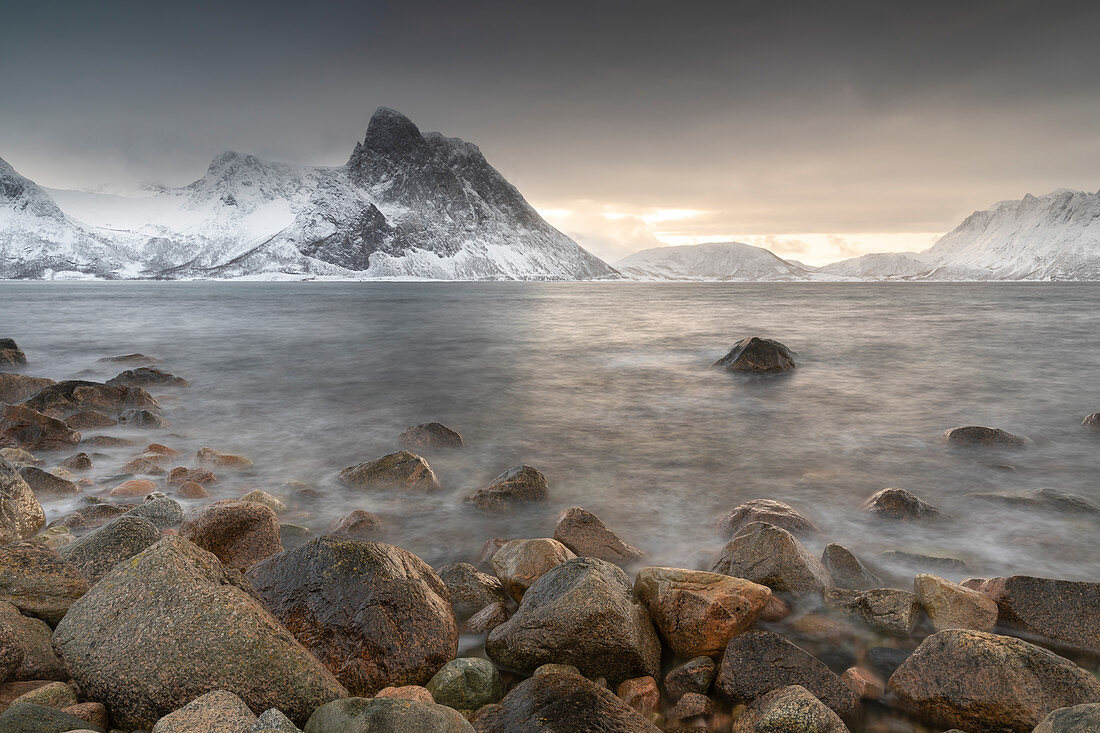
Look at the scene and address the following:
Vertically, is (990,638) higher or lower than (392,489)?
higher

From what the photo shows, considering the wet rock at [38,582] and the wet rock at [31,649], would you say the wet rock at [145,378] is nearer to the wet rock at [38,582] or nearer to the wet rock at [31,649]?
the wet rock at [38,582]

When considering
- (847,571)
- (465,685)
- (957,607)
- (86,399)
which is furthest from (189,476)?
(957,607)

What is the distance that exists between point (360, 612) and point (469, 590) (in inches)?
55.6

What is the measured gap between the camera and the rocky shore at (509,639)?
3.24 metres

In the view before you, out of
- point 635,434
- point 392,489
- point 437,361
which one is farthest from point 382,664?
point 437,361

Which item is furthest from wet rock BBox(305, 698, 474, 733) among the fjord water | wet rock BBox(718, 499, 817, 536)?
wet rock BBox(718, 499, 817, 536)

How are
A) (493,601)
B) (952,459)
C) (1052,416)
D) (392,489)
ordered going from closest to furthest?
(493,601) < (392,489) < (952,459) < (1052,416)

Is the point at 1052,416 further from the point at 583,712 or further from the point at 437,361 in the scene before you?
the point at 437,361

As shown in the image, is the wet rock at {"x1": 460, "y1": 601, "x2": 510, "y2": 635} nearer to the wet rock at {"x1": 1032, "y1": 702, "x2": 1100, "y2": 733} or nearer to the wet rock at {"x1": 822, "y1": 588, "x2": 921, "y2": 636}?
the wet rock at {"x1": 822, "y1": 588, "x2": 921, "y2": 636}

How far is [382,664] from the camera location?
3967 mm

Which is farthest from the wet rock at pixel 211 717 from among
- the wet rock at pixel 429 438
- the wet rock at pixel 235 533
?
the wet rock at pixel 429 438

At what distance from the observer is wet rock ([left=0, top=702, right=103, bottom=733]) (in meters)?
2.94

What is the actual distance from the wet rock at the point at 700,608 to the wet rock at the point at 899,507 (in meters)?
3.63

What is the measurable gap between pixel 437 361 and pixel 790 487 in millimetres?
16735
